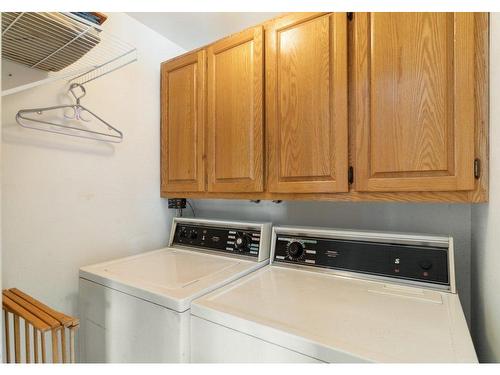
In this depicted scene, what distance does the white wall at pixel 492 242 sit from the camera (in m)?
0.82

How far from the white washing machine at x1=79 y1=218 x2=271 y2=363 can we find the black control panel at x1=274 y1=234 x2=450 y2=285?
0.18 metres

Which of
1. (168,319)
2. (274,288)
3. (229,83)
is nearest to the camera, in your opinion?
(168,319)

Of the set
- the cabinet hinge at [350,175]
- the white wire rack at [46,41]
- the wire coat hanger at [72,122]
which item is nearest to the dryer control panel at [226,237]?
the cabinet hinge at [350,175]

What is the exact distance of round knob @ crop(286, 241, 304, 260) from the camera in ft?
4.31

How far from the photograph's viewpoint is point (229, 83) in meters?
1.43

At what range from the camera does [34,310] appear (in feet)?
2.94

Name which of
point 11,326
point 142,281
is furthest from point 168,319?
point 11,326

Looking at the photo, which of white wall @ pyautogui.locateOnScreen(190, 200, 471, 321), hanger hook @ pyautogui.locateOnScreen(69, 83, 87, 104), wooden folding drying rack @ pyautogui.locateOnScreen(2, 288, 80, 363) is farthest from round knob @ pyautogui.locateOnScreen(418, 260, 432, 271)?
hanger hook @ pyautogui.locateOnScreen(69, 83, 87, 104)

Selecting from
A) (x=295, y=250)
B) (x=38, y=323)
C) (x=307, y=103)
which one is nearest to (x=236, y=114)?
(x=307, y=103)

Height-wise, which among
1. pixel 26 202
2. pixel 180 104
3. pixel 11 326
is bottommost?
pixel 11 326

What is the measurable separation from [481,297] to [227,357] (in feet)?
3.25

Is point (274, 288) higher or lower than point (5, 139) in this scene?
lower

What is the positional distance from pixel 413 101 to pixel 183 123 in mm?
1211
